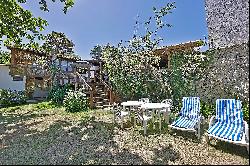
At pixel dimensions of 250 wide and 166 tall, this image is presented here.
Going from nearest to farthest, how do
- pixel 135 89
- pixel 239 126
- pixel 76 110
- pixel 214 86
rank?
pixel 239 126 → pixel 214 86 → pixel 76 110 → pixel 135 89

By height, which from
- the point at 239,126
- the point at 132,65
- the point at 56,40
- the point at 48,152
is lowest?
the point at 48,152

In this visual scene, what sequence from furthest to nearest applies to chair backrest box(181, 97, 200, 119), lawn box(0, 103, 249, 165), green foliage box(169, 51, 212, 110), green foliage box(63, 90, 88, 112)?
green foliage box(63, 90, 88, 112) → green foliage box(169, 51, 212, 110) → chair backrest box(181, 97, 200, 119) → lawn box(0, 103, 249, 165)

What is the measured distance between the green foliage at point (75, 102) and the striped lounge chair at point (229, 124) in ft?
27.7

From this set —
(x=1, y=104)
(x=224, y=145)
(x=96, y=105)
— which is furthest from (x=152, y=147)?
(x=1, y=104)

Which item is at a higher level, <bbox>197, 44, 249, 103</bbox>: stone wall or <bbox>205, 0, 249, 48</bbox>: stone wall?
<bbox>205, 0, 249, 48</bbox>: stone wall

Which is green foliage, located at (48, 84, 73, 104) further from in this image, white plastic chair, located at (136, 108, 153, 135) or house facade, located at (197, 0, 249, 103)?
house facade, located at (197, 0, 249, 103)

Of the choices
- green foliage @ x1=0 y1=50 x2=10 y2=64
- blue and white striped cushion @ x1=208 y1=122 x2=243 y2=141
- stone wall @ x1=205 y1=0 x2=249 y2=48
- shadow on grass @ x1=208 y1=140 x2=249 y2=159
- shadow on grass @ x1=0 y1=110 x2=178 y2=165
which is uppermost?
green foliage @ x1=0 y1=50 x2=10 y2=64

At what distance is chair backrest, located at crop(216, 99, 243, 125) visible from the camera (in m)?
6.86

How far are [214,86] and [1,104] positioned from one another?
16.1 meters

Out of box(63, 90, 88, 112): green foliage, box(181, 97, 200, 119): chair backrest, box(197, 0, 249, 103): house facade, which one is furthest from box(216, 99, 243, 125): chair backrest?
box(63, 90, 88, 112): green foliage

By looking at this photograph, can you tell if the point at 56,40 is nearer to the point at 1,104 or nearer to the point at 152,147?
the point at 1,104

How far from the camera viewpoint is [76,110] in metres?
13.6

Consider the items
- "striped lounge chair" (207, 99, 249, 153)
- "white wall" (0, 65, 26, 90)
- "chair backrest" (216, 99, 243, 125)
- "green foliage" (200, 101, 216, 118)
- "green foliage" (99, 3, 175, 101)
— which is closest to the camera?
"striped lounge chair" (207, 99, 249, 153)

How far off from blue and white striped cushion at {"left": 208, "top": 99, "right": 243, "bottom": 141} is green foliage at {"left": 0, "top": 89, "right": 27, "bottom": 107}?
661 inches
